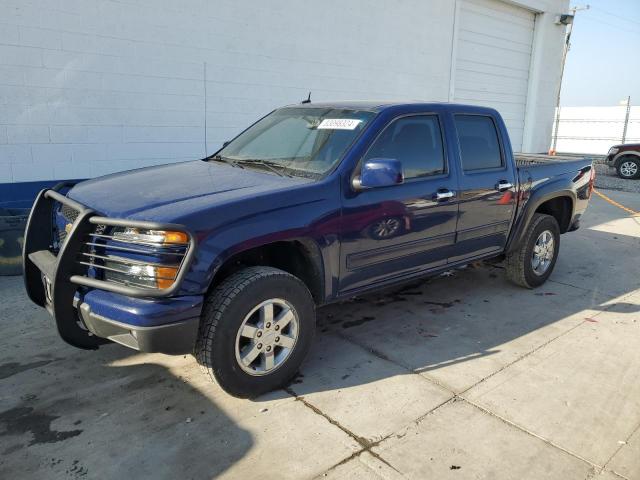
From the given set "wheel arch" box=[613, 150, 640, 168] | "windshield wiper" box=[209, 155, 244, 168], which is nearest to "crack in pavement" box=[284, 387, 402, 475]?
"windshield wiper" box=[209, 155, 244, 168]

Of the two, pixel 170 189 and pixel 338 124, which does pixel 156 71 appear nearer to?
pixel 338 124

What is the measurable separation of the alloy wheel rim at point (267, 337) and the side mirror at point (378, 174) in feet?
3.11

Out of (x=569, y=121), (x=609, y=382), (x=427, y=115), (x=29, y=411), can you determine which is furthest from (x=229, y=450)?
(x=569, y=121)

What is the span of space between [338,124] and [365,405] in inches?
79.2

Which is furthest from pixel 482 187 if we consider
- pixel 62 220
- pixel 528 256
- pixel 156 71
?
pixel 156 71

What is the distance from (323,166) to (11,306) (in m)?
3.26

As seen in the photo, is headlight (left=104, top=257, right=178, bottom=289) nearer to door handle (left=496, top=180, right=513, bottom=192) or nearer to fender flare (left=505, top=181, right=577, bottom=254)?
door handle (left=496, top=180, right=513, bottom=192)

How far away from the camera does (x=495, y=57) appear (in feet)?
45.5

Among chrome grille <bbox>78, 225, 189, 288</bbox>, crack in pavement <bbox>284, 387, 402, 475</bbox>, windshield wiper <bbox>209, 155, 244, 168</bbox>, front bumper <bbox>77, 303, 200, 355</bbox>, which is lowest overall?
crack in pavement <bbox>284, 387, 402, 475</bbox>

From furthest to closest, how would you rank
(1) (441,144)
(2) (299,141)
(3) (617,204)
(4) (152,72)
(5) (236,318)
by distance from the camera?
→ (3) (617,204)
(4) (152,72)
(1) (441,144)
(2) (299,141)
(5) (236,318)

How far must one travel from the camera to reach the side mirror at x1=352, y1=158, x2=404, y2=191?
343 cm

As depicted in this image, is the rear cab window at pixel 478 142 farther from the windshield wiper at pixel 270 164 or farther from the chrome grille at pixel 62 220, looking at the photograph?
the chrome grille at pixel 62 220

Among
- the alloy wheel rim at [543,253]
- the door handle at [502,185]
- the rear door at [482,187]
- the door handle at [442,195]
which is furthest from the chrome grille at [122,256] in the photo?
the alloy wheel rim at [543,253]

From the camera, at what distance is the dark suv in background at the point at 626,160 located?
16203 mm
